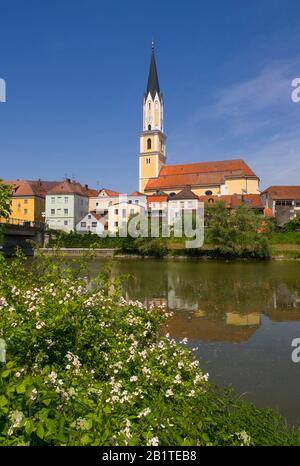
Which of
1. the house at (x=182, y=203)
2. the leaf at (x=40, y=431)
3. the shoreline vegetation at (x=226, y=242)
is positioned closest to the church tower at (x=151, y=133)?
the house at (x=182, y=203)

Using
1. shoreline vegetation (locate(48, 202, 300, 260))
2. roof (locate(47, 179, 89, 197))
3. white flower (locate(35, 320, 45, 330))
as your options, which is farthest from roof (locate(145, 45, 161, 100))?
white flower (locate(35, 320, 45, 330))

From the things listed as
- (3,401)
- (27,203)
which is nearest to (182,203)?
(27,203)

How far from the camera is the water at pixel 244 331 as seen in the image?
684 centimetres

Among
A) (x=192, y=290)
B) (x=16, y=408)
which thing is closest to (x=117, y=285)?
(x=16, y=408)

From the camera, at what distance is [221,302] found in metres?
15.8

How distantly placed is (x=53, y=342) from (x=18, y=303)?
4.79ft

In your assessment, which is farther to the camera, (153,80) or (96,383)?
(153,80)

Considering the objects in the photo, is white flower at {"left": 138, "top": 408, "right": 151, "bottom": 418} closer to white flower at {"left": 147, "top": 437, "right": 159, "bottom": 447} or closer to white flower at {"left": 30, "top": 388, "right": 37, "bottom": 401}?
white flower at {"left": 147, "top": 437, "right": 159, "bottom": 447}

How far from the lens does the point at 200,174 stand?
9319 cm

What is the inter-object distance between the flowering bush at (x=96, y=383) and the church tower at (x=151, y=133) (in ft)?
297

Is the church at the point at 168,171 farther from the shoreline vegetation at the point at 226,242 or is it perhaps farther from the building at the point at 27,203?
the shoreline vegetation at the point at 226,242

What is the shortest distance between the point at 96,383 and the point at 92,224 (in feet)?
246

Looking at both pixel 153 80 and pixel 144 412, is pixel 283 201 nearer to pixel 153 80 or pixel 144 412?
pixel 153 80

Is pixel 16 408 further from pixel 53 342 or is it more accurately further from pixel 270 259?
pixel 270 259
